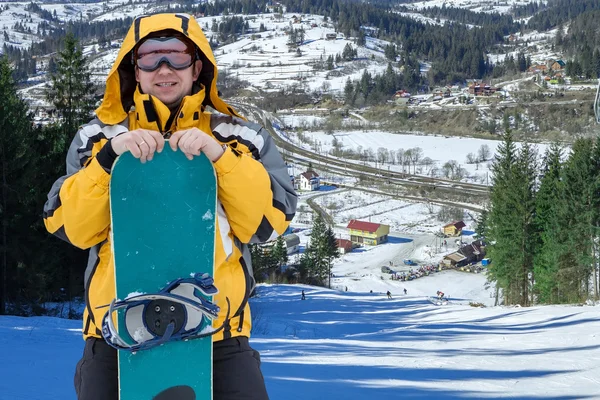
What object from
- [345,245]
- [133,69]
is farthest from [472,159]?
[133,69]

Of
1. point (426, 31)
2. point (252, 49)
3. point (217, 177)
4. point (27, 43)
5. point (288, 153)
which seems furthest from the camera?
point (27, 43)

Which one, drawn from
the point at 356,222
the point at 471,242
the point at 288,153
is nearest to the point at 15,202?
the point at 356,222

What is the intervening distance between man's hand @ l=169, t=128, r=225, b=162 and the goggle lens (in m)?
0.36

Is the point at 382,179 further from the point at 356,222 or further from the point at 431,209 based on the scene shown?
the point at 356,222

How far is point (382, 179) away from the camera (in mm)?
52125

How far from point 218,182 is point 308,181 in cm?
4888

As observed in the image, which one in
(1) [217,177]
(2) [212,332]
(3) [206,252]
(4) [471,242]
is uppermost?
(1) [217,177]

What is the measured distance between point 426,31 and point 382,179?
83.9m

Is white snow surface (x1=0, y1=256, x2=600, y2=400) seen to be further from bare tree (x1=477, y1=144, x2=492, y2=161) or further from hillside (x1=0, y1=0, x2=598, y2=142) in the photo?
Answer: bare tree (x1=477, y1=144, x2=492, y2=161)

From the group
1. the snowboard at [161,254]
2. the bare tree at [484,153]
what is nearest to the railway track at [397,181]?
the bare tree at [484,153]

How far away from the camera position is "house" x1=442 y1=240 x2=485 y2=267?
34.1 metres

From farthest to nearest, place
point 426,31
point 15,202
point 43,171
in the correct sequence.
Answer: point 426,31 < point 43,171 < point 15,202

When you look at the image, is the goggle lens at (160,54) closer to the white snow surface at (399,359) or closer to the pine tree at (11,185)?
the white snow surface at (399,359)

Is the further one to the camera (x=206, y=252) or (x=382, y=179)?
(x=382, y=179)
